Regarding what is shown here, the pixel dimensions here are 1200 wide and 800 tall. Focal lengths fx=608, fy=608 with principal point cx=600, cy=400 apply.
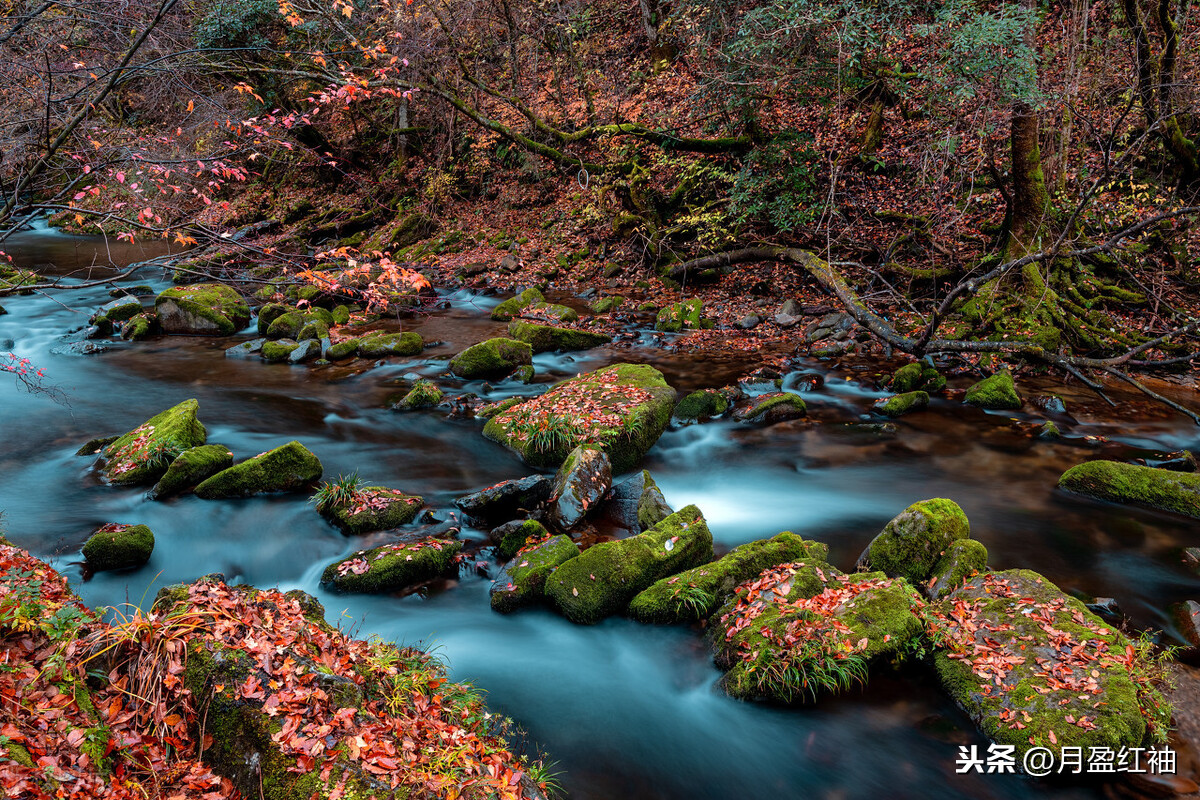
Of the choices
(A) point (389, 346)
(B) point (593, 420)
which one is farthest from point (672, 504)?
(A) point (389, 346)

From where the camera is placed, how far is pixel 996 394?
9.73 meters

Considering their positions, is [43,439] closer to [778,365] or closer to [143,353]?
[143,353]

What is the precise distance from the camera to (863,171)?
15.0 m

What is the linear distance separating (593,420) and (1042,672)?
5633 mm

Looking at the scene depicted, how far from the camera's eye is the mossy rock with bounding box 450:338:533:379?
11.9 m

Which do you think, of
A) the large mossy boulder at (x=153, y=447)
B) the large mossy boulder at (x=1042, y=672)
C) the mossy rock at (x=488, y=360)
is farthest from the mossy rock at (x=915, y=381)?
the large mossy boulder at (x=153, y=447)

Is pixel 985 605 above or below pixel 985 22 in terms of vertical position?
below

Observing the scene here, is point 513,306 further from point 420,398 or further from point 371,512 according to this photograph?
point 371,512

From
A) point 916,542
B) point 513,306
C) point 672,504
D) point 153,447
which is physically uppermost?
point 513,306

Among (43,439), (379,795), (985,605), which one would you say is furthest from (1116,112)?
(43,439)

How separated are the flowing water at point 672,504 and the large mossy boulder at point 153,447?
0.27 m

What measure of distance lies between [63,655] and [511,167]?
21946 mm

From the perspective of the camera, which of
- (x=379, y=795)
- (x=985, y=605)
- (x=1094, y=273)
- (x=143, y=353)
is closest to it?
(x=379, y=795)

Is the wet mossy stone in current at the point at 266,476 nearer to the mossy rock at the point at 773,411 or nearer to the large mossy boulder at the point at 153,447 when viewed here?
the large mossy boulder at the point at 153,447
